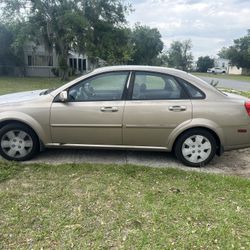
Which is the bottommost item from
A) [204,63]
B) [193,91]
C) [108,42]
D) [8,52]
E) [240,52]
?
[193,91]

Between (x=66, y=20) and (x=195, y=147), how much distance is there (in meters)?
21.1

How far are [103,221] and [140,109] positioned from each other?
2.01 metres

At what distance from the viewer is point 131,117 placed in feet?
15.7

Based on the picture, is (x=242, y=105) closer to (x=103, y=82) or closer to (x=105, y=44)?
(x=103, y=82)

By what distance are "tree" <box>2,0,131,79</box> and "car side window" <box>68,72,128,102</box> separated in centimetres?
1991

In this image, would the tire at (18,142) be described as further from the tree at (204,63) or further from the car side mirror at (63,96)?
the tree at (204,63)

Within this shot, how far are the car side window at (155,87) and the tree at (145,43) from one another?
5331 cm

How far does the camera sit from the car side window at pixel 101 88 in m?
4.90

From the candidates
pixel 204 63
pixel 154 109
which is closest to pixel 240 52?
pixel 204 63

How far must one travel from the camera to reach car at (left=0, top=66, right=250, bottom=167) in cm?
480

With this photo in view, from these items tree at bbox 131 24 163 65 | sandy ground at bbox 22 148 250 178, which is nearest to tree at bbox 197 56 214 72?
tree at bbox 131 24 163 65

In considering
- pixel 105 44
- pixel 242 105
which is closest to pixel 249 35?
pixel 105 44

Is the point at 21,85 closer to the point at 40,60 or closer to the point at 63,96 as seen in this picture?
the point at 40,60

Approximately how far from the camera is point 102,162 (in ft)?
16.6
